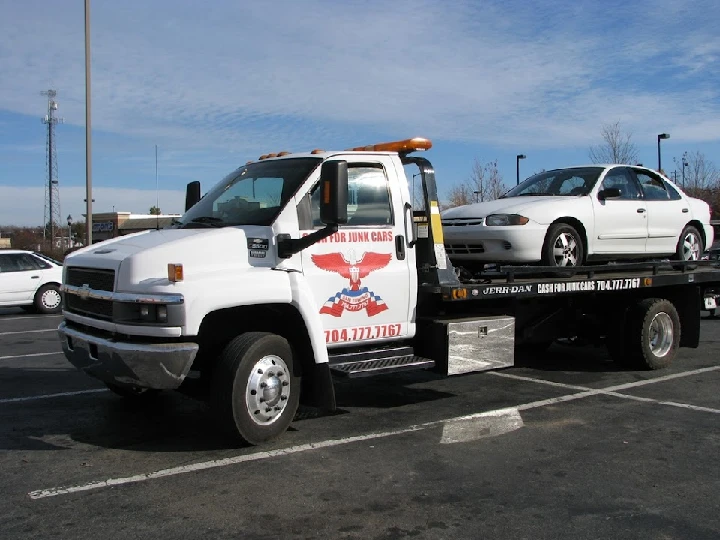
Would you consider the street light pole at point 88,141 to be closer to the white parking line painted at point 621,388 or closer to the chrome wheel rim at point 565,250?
the white parking line painted at point 621,388

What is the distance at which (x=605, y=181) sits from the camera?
27.5 ft

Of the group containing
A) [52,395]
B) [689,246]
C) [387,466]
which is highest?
[689,246]

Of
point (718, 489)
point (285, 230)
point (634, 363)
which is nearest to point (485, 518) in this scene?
point (718, 489)

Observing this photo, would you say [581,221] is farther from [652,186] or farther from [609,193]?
[652,186]

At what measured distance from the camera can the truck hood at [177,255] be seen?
5105 mm

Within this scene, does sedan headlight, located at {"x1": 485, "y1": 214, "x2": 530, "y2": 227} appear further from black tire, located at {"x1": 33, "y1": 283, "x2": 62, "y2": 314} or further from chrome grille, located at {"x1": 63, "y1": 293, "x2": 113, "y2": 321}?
black tire, located at {"x1": 33, "y1": 283, "x2": 62, "y2": 314}

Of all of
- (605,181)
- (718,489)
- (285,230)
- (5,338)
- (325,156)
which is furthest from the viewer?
(5,338)

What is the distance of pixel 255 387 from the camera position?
17.3ft

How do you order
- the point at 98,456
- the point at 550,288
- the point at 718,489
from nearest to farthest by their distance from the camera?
the point at 718,489
the point at 98,456
the point at 550,288

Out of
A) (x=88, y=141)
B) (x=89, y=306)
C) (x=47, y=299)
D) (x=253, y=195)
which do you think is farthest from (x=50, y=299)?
(x=253, y=195)

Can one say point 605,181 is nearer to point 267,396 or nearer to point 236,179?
point 236,179

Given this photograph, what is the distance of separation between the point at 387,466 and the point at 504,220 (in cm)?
339

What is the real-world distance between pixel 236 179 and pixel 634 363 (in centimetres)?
528

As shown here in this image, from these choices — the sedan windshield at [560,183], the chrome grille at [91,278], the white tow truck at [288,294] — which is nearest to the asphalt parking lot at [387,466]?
the white tow truck at [288,294]
